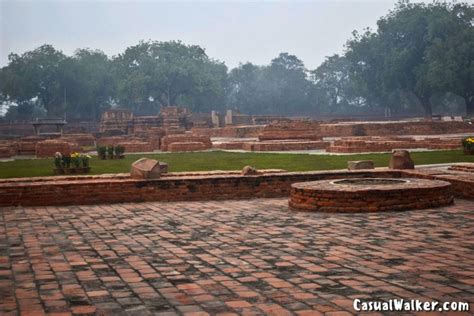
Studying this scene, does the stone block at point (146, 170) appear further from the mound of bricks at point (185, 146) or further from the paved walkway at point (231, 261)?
the mound of bricks at point (185, 146)

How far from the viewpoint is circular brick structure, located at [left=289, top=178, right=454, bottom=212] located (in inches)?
261

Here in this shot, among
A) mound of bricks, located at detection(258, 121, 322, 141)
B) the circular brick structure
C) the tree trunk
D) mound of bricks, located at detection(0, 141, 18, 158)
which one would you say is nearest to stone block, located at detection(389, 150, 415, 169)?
the circular brick structure

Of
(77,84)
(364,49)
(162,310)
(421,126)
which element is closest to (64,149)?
(421,126)

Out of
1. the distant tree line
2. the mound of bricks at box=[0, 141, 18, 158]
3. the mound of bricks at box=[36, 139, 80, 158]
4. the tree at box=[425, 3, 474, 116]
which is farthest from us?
the distant tree line

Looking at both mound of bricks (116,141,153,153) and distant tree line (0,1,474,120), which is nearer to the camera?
mound of bricks (116,141,153,153)

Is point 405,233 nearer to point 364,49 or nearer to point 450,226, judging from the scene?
point 450,226

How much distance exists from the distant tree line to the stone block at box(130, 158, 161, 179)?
31451 mm

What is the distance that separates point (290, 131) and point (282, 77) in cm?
4702

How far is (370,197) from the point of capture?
662 cm

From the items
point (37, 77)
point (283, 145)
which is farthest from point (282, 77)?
point (283, 145)

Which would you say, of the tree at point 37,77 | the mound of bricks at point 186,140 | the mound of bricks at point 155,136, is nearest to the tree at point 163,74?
the tree at point 37,77

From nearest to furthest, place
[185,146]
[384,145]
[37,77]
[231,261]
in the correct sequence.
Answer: [231,261]
[384,145]
[185,146]
[37,77]

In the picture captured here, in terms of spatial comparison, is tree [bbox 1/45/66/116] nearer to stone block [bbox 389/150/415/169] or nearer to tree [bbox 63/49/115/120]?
tree [bbox 63/49/115/120]

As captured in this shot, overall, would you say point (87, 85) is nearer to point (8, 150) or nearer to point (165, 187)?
point (8, 150)
